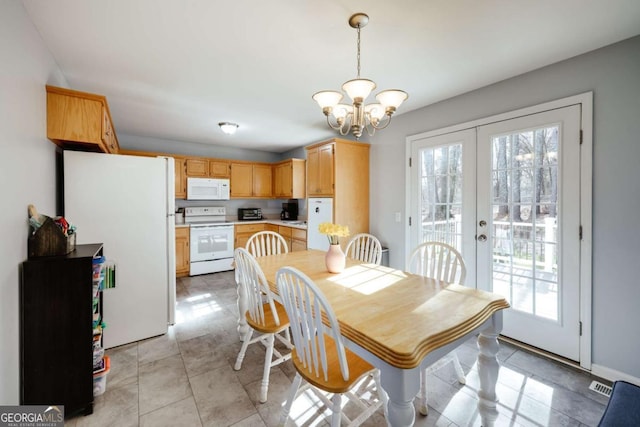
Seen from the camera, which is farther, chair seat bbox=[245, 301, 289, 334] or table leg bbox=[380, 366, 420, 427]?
chair seat bbox=[245, 301, 289, 334]

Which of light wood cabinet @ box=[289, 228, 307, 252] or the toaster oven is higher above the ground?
the toaster oven

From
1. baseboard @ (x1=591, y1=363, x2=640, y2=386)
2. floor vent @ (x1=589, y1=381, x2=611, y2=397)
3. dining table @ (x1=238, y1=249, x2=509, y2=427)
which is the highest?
dining table @ (x1=238, y1=249, x2=509, y2=427)

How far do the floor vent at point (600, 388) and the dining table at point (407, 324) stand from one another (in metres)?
1.06

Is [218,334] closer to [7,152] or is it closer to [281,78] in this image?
[7,152]

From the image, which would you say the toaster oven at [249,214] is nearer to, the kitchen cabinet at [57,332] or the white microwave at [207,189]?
the white microwave at [207,189]

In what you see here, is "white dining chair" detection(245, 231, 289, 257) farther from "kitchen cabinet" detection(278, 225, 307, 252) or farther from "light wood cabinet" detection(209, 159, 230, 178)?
"light wood cabinet" detection(209, 159, 230, 178)

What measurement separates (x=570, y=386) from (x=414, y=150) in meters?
2.47

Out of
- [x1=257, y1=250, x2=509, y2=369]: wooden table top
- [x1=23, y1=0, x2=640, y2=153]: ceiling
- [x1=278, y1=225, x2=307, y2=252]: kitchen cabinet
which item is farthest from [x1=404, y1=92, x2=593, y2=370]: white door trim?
[x1=278, y1=225, x2=307, y2=252]: kitchen cabinet

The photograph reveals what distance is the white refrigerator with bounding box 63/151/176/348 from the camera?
224cm

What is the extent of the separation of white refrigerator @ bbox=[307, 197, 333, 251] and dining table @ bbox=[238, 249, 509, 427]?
177 cm

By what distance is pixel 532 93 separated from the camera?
2297mm

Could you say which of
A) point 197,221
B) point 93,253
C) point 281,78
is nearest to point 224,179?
point 197,221

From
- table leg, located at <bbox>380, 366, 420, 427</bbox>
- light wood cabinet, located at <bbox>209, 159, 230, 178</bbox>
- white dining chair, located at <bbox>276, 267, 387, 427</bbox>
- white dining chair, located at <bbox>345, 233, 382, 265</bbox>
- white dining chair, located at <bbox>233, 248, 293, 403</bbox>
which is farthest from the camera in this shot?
light wood cabinet, located at <bbox>209, 159, 230, 178</bbox>

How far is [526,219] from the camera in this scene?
237 centimetres
